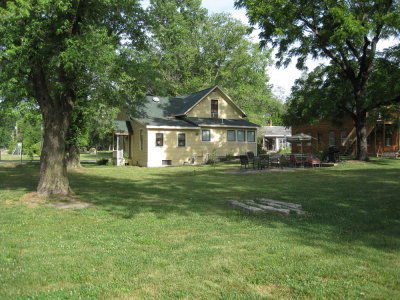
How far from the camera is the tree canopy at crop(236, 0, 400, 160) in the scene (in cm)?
2152

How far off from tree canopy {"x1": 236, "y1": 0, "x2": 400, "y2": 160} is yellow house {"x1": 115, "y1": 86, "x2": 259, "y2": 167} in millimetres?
7034

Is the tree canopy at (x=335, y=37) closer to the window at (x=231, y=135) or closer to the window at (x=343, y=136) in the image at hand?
the window at (x=231, y=135)

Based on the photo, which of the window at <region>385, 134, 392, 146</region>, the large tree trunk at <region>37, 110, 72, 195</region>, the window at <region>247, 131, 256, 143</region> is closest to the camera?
the large tree trunk at <region>37, 110, 72, 195</region>

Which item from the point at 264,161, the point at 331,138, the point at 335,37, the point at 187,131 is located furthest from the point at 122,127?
the point at 331,138

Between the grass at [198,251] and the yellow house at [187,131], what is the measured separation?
17.8m

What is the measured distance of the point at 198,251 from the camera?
542cm

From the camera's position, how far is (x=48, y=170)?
11297 mm

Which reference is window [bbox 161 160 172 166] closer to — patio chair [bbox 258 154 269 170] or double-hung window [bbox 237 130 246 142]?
double-hung window [bbox 237 130 246 142]

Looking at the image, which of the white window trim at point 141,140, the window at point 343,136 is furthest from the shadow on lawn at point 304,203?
the window at point 343,136

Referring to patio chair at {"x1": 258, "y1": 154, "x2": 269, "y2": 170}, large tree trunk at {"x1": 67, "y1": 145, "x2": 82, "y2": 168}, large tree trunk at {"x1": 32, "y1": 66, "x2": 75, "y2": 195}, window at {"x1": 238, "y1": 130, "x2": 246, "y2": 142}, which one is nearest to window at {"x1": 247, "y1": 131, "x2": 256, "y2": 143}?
window at {"x1": 238, "y1": 130, "x2": 246, "y2": 142}

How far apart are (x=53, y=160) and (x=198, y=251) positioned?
7.76 metres

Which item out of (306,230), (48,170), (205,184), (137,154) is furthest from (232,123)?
(306,230)

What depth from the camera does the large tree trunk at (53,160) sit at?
11.2 meters

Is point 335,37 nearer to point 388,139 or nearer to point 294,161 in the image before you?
point 294,161
